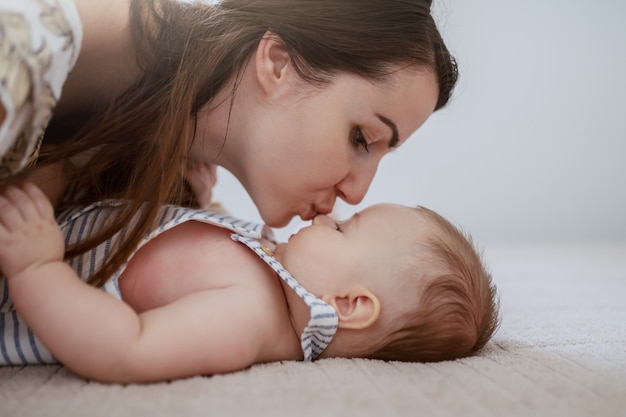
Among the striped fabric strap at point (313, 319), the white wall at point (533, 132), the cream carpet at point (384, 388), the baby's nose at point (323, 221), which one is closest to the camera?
the cream carpet at point (384, 388)

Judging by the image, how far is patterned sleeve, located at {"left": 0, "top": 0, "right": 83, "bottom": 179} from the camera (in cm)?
64

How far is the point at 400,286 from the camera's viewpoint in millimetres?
848

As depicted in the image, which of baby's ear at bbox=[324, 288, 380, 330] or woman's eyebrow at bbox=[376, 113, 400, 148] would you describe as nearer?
baby's ear at bbox=[324, 288, 380, 330]

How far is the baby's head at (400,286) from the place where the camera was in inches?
33.2

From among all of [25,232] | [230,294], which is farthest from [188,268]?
[25,232]

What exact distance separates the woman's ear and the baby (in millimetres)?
239

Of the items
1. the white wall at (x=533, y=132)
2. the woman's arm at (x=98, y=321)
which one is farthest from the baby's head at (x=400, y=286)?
A: the white wall at (x=533, y=132)

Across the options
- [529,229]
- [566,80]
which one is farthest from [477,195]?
[566,80]

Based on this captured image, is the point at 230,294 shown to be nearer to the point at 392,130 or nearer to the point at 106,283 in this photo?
the point at 106,283

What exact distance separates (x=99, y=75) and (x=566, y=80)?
2511 millimetres

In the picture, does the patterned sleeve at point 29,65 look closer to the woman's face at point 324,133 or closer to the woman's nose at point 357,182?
the woman's face at point 324,133

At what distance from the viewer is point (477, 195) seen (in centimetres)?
295

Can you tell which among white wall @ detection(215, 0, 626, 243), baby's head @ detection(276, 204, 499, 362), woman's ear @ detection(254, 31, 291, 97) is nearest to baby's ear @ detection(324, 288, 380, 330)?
baby's head @ detection(276, 204, 499, 362)

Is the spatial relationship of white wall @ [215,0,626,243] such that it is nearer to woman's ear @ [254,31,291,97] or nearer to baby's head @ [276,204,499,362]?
woman's ear @ [254,31,291,97]
